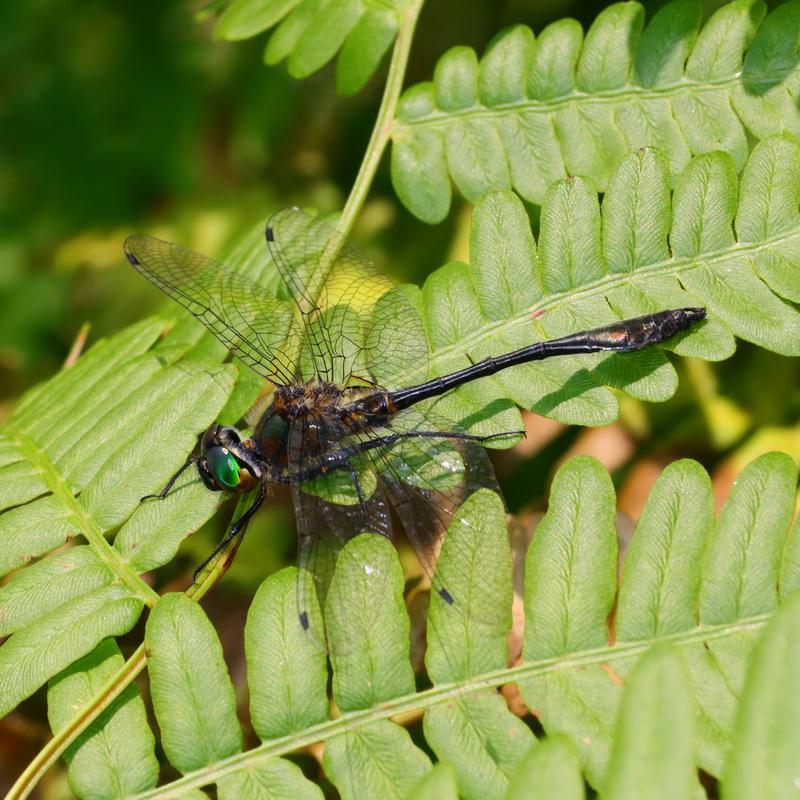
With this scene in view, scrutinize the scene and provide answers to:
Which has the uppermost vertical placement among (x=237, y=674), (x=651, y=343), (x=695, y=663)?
(x=651, y=343)

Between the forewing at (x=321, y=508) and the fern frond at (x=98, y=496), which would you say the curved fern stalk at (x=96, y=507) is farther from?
the forewing at (x=321, y=508)

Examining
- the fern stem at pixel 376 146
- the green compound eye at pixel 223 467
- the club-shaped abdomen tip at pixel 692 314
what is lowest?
the club-shaped abdomen tip at pixel 692 314

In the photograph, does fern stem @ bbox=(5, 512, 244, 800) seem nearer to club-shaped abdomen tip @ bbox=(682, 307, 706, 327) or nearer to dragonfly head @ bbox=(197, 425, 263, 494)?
dragonfly head @ bbox=(197, 425, 263, 494)

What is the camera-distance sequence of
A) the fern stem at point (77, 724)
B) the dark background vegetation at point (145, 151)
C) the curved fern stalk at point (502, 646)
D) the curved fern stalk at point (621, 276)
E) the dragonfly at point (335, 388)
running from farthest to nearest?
the dark background vegetation at point (145, 151)
the dragonfly at point (335, 388)
the curved fern stalk at point (621, 276)
the fern stem at point (77, 724)
the curved fern stalk at point (502, 646)

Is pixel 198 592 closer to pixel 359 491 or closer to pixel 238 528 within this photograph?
pixel 238 528

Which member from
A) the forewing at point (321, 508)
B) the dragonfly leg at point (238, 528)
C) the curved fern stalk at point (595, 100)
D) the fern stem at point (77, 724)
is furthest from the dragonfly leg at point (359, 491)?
the curved fern stalk at point (595, 100)

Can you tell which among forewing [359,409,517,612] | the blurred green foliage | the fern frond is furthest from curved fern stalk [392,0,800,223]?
the blurred green foliage

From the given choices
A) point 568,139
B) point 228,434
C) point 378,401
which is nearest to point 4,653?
point 228,434

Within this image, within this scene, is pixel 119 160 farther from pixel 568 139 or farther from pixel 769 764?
pixel 769 764
